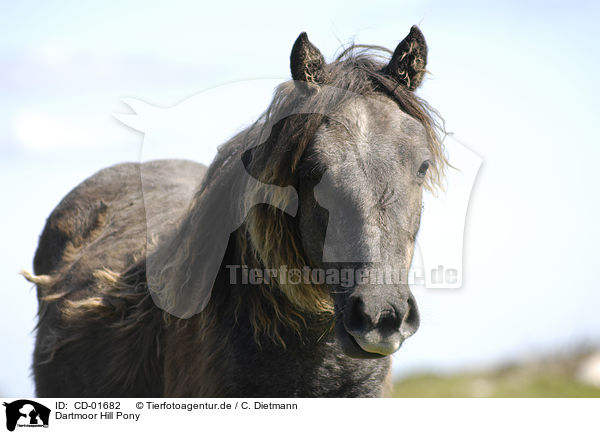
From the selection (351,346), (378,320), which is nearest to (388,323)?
(378,320)

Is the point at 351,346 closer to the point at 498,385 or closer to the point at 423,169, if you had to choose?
the point at 423,169

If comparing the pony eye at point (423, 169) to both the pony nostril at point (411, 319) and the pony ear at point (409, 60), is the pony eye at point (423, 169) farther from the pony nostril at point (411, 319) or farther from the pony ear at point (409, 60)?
the pony nostril at point (411, 319)

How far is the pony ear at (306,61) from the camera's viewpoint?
3.35 meters

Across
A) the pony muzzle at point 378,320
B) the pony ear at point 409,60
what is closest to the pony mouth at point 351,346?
the pony muzzle at point 378,320

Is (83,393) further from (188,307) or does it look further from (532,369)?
(532,369)

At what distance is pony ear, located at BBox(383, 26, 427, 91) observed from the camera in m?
3.49

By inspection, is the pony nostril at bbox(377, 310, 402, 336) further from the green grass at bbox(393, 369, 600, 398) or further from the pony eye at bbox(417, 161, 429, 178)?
the green grass at bbox(393, 369, 600, 398)

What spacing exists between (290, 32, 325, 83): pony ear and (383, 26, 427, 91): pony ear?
0.40m

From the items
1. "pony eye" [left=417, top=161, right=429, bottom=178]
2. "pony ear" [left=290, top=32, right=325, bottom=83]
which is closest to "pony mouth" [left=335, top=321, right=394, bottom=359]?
"pony eye" [left=417, top=161, right=429, bottom=178]
